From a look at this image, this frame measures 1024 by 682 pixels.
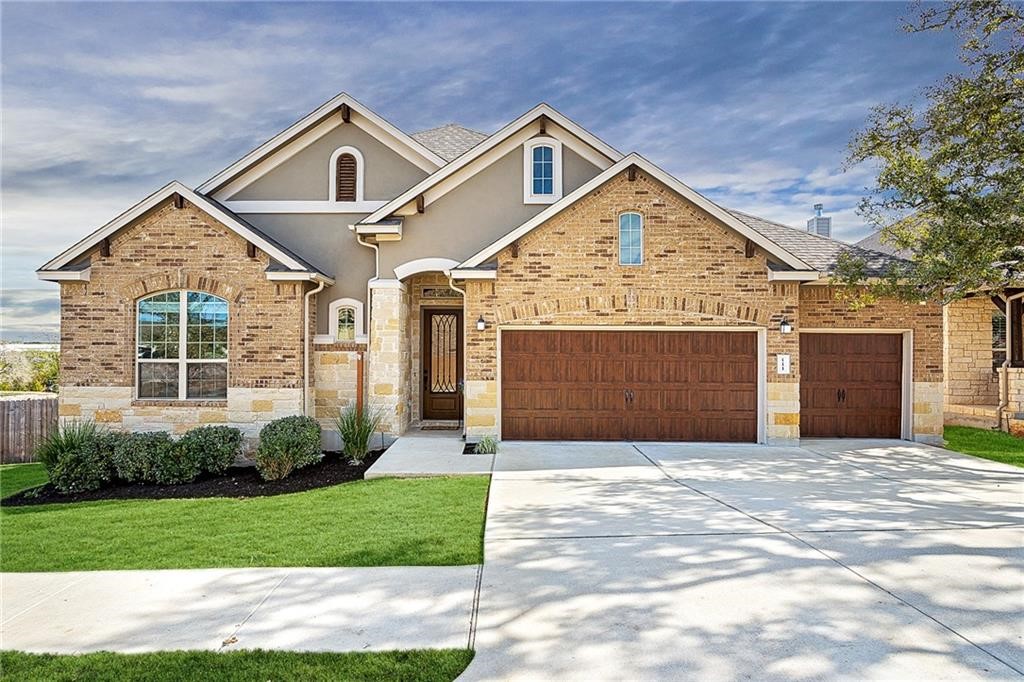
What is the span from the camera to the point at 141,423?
39.5 feet

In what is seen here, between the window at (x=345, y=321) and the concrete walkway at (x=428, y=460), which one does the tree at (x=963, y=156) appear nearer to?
the concrete walkway at (x=428, y=460)

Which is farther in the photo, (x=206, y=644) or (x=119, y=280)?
(x=119, y=280)

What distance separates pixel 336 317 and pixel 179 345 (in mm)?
3138

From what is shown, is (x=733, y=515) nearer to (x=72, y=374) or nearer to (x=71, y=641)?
(x=71, y=641)

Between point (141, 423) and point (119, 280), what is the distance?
2.86m

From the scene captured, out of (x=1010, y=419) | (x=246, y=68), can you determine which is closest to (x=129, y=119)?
(x=246, y=68)

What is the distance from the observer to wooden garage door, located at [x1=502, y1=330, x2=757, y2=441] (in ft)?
41.2

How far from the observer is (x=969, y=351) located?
1723 centimetres

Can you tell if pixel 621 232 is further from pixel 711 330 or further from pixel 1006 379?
pixel 1006 379

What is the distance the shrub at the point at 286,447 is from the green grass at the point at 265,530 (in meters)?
1.59

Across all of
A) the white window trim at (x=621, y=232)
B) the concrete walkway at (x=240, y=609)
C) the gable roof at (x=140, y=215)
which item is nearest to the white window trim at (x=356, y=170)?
the gable roof at (x=140, y=215)

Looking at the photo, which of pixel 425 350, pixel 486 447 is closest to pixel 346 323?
pixel 425 350

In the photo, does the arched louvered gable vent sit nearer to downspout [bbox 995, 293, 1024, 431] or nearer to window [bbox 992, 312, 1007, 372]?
downspout [bbox 995, 293, 1024, 431]

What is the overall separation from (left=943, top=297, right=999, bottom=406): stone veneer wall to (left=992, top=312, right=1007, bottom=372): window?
0.13 m
